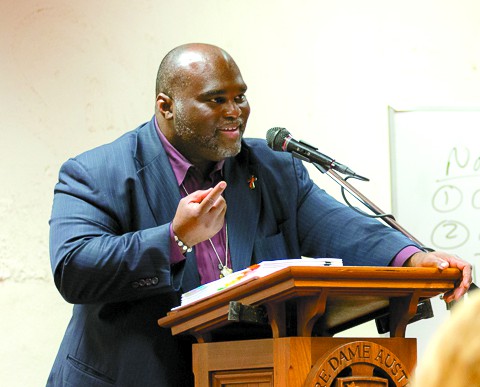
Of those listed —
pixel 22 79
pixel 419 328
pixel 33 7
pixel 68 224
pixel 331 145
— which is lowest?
pixel 419 328

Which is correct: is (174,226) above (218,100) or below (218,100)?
below

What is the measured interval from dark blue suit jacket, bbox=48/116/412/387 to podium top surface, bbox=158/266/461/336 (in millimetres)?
156

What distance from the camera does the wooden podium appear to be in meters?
1.87

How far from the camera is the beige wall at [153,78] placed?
3430mm

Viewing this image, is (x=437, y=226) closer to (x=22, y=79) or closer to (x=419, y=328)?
(x=419, y=328)

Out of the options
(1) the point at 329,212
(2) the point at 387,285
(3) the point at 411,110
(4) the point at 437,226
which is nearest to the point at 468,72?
(3) the point at 411,110

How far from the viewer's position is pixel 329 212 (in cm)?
266

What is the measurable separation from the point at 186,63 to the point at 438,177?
1518mm

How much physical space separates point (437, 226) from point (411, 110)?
0.50 meters

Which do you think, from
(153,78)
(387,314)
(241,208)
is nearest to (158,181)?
(241,208)

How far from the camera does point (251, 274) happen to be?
77.0 inches

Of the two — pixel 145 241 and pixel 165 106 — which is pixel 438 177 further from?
pixel 145 241

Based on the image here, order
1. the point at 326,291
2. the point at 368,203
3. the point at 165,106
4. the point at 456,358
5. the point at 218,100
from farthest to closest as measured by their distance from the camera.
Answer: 1. the point at 165,106
2. the point at 218,100
3. the point at 368,203
4. the point at 326,291
5. the point at 456,358

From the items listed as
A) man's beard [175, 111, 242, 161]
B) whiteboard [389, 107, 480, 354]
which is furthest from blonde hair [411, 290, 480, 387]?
whiteboard [389, 107, 480, 354]
